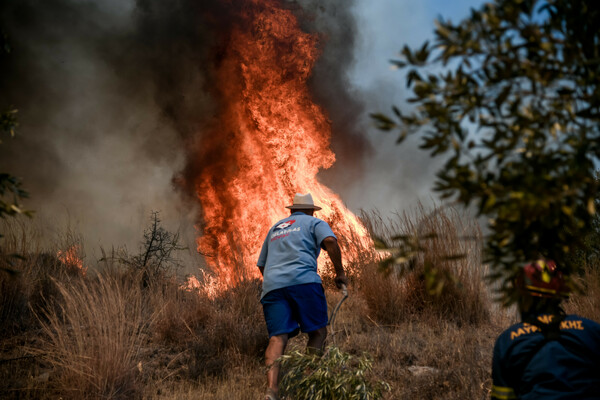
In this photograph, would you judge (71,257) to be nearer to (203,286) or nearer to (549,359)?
(203,286)

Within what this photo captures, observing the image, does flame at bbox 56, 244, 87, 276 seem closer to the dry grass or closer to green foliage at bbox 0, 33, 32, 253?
the dry grass

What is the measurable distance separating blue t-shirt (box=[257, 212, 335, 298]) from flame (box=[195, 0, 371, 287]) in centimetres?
791

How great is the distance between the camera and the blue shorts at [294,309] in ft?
14.2

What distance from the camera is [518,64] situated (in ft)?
4.66

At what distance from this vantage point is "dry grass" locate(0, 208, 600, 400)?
4.57 meters

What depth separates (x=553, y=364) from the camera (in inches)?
81.4

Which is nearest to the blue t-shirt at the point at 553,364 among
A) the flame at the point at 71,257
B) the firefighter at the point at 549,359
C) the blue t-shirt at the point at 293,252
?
the firefighter at the point at 549,359

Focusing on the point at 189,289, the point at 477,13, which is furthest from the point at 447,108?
the point at 189,289

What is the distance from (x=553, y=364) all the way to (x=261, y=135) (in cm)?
1353

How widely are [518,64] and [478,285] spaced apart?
561 centimetres

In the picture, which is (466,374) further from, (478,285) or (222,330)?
(222,330)

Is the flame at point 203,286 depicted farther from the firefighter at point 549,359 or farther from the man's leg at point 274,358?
the firefighter at point 549,359

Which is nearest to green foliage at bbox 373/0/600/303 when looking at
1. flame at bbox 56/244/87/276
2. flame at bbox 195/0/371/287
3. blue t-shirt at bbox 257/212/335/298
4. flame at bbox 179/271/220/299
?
blue t-shirt at bbox 257/212/335/298

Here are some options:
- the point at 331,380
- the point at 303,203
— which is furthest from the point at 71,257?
the point at 331,380
